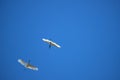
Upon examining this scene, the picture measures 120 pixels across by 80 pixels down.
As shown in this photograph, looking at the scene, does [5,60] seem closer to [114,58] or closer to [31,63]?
[31,63]

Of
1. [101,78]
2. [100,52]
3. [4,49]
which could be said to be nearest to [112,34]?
[100,52]

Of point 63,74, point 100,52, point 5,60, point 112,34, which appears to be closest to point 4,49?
point 5,60

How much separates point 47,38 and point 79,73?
423 millimetres

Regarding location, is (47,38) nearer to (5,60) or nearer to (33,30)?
(33,30)

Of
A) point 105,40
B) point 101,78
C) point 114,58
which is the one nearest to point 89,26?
point 105,40

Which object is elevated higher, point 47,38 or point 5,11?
point 5,11

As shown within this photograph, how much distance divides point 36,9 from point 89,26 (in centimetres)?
49

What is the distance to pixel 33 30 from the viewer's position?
5.04 ft

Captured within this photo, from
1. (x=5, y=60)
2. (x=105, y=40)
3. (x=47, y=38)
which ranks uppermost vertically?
(x=105, y=40)

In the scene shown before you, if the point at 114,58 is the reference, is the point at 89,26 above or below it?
above

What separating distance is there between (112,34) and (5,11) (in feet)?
3.18

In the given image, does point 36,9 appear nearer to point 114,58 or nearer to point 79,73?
point 79,73

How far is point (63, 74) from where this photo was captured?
1.56 m

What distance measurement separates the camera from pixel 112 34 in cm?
151
